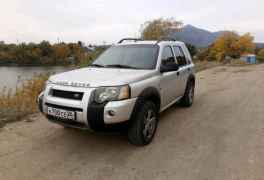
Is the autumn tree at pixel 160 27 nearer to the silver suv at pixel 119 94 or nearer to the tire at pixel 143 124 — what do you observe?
the silver suv at pixel 119 94

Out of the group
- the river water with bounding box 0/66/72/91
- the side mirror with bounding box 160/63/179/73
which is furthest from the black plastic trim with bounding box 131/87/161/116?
the river water with bounding box 0/66/72/91

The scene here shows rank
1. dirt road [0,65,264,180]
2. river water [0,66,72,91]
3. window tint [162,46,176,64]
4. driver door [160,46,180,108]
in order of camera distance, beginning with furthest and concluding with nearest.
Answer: river water [0,66,72,91] → window tint [162,46,176,64] → driver door [160,46,180,108] → dirt road [0,65,264,180]

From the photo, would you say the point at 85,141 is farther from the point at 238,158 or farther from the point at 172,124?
the point at 238,158

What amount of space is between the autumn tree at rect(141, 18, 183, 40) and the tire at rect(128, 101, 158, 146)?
4008cm

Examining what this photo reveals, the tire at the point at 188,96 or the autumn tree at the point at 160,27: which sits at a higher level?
the autumn tree at the point at 160,27

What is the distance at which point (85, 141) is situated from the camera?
360cm

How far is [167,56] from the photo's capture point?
4.30 metres

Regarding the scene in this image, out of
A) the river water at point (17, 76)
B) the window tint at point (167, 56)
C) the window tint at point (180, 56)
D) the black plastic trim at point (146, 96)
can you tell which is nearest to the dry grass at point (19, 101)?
the river water at point (17, 76)

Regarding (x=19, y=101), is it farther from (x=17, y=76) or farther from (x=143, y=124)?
(x=143, y=124)

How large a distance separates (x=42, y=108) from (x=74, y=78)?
29.0 inches

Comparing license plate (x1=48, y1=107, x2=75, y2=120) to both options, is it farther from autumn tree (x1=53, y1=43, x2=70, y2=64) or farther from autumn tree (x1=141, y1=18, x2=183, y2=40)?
autumn tree (x1=141, y1=18, x2=183, y2=40)

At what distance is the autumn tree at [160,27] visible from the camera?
141 feet

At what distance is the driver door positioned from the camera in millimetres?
3978

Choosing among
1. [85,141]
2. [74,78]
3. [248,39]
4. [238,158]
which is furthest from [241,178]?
[248,39]
